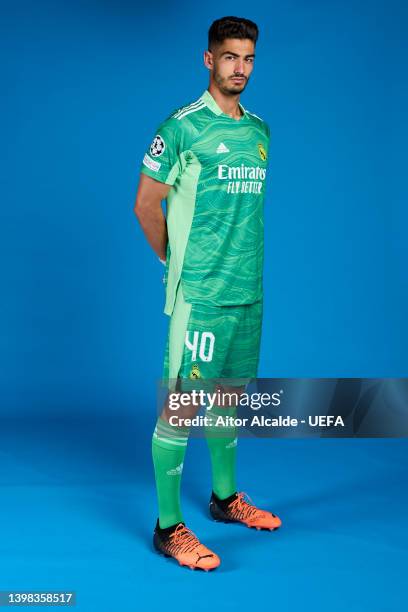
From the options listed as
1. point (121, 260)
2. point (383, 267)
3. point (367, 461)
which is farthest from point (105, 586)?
point (383, 267)

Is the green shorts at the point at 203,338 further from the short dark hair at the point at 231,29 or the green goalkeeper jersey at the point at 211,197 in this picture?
the short dark hair at the point at 231,29

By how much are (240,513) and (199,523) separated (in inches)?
5.9

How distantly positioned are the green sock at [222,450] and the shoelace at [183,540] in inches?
14.2

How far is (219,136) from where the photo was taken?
3615 millimetres

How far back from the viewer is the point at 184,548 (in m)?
3.70

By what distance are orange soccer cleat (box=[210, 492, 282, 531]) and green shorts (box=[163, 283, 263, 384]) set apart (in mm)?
557

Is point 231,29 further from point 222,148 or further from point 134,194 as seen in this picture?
point 134,194

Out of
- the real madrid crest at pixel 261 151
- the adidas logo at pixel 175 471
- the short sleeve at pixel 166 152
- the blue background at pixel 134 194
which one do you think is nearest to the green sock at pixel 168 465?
the adidas logo at pixel 175 471

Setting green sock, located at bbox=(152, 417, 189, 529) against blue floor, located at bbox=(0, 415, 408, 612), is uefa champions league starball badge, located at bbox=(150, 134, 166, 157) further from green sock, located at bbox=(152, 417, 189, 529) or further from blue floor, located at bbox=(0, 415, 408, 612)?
blue floor, located at bbox=(0, 415, 408, 612)

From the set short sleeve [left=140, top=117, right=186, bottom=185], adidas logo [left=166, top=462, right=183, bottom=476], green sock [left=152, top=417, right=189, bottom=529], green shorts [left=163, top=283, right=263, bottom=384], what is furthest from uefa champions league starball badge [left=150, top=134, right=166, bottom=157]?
adidas logo [left=166, top=462, right=183, bottom=476]

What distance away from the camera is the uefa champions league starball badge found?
3568mm

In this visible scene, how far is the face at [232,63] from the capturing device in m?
3.59

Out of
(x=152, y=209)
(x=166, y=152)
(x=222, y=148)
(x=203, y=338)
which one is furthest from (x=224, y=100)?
(x=203, y=338)

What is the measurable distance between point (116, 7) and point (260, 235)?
2003 mm
